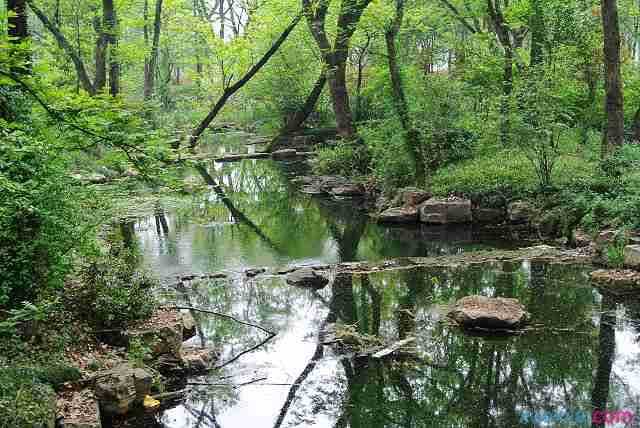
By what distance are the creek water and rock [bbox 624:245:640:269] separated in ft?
2.38

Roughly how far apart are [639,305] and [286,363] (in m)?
5.27

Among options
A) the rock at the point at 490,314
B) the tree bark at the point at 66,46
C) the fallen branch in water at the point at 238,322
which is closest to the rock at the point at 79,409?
the fallen branch in water at the point at 238,322

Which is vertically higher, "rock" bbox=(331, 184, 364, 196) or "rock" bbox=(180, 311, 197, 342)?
"rock" bbox=(331, 184, 364, 196)

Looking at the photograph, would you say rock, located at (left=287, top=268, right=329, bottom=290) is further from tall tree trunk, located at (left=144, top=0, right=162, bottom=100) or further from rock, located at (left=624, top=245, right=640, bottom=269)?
tall tree trunk, located at (left=144, top=0, right=162, bottom=100)

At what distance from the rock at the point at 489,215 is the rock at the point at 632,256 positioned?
184 inches

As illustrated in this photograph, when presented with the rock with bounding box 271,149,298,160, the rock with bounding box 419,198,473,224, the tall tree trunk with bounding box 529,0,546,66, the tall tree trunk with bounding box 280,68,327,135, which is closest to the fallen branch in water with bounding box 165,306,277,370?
the rock with bounding box 419,198,473,224

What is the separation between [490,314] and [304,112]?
70.8ft

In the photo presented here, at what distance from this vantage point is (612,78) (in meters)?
13.7

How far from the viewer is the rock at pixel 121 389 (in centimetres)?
627

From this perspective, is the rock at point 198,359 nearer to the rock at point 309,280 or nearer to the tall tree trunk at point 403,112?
the rock at point 309,280

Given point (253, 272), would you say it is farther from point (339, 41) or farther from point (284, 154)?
point (284, 154)

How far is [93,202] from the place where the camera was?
8.41m

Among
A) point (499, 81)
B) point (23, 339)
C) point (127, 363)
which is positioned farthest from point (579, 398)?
point (499, 81)

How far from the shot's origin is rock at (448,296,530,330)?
27.5 ft
